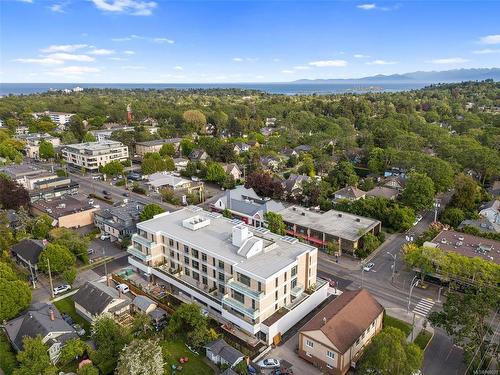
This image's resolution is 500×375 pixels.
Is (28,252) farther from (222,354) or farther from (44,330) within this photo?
(222,354)

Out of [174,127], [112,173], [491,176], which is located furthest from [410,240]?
[174,127]

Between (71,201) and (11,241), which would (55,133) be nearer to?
(71,201)

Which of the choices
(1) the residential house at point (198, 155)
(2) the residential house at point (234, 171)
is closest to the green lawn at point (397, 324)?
(2) the residential house at point (234, 171)

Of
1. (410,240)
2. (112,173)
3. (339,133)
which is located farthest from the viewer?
(339,133)

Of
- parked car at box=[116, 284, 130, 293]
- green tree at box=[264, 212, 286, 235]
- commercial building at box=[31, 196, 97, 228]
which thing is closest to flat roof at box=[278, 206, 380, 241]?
green tree at box=[264, 212, 286, 235]

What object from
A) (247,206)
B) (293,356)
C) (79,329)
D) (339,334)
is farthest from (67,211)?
(339,334)
